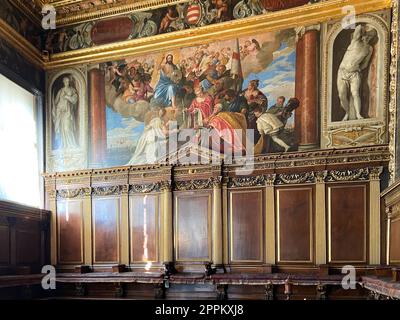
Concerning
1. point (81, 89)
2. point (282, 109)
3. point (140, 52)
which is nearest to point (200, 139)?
point (282, 109)

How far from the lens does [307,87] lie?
9383mm

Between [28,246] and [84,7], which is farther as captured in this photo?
[84,7]

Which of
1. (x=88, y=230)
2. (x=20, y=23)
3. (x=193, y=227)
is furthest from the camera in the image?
(x=20, y=23)

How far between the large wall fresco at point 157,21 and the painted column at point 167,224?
4.16 meters

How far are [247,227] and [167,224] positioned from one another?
1915 millimetres

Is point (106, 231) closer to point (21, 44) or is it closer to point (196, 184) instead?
point (196, 184)

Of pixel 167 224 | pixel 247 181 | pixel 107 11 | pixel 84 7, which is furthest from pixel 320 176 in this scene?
pixel 84 7

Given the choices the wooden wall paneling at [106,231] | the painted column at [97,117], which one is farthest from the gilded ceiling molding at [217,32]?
the wooden wall paneling at [106,231]

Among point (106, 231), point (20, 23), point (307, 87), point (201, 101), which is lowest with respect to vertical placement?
point (106, 231)

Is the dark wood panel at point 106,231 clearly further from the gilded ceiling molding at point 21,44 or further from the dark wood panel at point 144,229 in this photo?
the gilded ceiling molding at point 21,44

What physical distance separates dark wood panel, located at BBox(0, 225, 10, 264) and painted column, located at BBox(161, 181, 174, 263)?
3.59 meters

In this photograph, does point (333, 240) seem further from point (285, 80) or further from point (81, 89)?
point (81, 89)

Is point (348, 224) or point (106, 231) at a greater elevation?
point (348, 224)

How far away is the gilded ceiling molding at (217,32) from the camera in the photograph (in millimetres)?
9312
